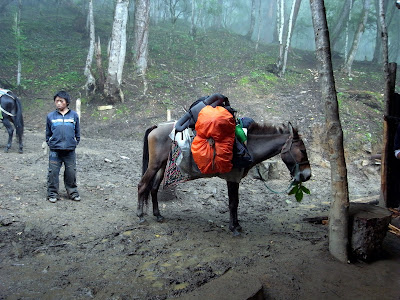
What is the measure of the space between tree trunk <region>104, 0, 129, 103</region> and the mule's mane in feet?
32.0

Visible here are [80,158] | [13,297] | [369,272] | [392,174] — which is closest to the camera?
[13,297]

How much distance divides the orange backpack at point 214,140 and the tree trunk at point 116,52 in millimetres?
9888

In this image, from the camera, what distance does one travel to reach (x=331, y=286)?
318 cm

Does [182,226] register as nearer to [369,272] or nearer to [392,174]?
[369,272]

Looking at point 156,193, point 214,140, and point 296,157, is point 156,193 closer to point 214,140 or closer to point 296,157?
point 214,140

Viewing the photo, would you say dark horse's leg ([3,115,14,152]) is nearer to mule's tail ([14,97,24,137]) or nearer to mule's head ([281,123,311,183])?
mule's tail ([14,97,24,137])

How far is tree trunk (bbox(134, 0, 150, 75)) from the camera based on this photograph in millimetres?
14898

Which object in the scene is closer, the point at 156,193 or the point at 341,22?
the point at 156,193

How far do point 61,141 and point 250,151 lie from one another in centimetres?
336

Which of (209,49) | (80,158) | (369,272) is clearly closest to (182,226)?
(369,272)

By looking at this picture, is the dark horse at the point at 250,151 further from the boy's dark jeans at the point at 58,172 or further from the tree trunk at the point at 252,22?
the tree trunk at the point at 252,22

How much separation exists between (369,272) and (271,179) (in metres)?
5.31

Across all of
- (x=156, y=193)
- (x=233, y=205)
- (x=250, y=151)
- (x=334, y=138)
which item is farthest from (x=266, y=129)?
(x=156, y=193)

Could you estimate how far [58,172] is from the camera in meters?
5.70
